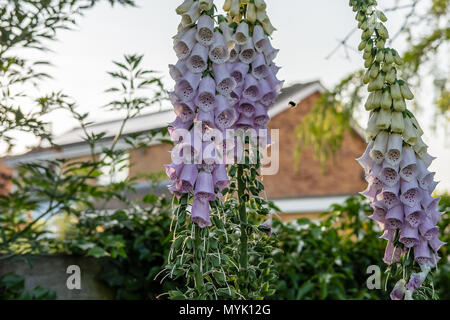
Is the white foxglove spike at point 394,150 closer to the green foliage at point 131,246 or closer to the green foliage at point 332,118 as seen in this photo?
the green foliage at point 131,246

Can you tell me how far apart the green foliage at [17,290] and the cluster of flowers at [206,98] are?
5.30 feet

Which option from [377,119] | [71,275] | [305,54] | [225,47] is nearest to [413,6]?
[305,54]

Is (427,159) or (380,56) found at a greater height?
(380,56)

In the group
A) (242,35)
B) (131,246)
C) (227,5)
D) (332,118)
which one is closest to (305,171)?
(332,118)

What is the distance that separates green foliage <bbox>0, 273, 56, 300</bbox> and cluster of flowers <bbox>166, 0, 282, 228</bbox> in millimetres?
1614

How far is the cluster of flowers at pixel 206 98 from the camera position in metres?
1.41

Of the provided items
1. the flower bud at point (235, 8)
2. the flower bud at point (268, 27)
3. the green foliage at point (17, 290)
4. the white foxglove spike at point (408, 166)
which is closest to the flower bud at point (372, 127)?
the white foxglove spike at point (408, 166)

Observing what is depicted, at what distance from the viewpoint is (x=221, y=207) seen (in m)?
1.45

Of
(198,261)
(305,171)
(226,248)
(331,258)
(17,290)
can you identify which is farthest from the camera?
(305,171)

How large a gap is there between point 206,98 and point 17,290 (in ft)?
6.30

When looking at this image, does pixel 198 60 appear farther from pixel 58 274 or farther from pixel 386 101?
pixel 58 274

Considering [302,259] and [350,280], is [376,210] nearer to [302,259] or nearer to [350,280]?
[302,259]

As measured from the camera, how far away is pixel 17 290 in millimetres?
2748

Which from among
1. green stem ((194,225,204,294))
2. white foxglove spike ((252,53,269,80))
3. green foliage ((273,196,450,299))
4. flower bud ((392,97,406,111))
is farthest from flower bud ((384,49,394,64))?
green foliage ((273,196,450,299))
